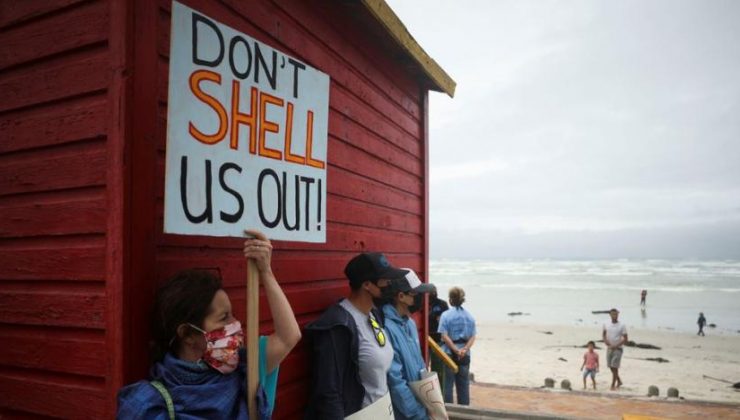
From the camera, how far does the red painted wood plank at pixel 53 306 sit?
6.61 feet

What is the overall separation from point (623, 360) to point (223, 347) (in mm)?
20339

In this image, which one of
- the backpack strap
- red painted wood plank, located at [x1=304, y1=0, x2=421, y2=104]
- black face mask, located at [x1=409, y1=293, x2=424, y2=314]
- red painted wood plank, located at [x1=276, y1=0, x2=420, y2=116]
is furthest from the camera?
black face mask, located at [x1=409, y1=293, x2=424, y2=314]

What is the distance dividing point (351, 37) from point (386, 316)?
7.92 ft

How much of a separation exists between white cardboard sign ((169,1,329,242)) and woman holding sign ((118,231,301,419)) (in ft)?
0.97

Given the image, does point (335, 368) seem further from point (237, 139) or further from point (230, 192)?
point (237, 139)

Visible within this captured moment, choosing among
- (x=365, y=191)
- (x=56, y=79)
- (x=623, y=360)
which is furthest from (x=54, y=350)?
(x=623, y=360)

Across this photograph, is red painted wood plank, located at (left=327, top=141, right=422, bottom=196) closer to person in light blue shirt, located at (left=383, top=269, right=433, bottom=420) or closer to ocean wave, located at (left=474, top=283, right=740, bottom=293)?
person in light blue shirt, located at (left=383, top=269, right=433, bottom=420)

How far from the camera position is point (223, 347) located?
76.5 inches

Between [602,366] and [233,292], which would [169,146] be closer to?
[233,292]

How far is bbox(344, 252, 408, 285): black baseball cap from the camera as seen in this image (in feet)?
11.2

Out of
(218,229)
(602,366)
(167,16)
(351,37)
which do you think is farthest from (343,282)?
(602,366)

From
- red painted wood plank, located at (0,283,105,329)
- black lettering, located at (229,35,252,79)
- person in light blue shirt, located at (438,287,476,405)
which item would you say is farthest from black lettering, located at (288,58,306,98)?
person in light blue shirt, located at (438,287,476,405)

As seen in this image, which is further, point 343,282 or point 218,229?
point 343,282

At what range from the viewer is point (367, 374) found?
10.5 feet
